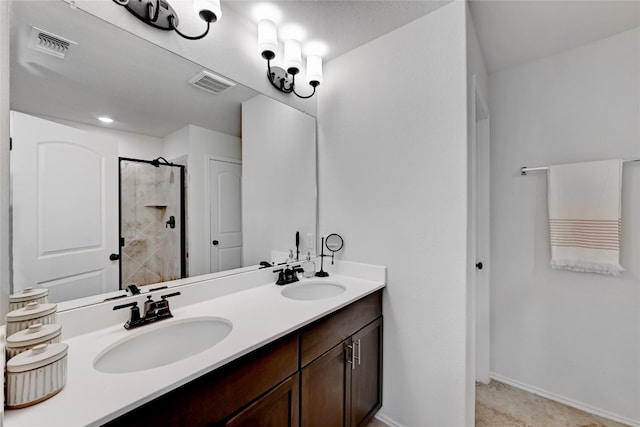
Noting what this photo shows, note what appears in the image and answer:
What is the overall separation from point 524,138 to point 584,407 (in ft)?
6.26

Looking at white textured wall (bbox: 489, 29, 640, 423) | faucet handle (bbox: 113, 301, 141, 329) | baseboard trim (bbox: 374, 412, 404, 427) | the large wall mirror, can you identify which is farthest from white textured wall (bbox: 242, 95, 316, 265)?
white textured wall (bbox: 489, 29, 640, 423)

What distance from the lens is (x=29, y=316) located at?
0.73 m

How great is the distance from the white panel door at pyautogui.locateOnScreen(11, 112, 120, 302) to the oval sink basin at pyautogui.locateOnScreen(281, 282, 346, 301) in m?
0.94

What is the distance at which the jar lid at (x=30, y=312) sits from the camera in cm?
71

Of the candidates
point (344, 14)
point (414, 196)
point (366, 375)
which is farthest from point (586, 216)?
point (344, 14)

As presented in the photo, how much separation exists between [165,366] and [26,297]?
18.7 inches

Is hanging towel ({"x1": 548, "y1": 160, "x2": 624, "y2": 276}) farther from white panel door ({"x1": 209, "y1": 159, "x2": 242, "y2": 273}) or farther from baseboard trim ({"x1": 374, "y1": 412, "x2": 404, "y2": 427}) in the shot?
white panel door ({"x1": 209, "y1": 159, "x2": 242, "y2": 273})

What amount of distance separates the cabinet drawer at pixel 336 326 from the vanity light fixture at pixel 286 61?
1.44 meters

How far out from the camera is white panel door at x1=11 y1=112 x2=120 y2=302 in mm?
869

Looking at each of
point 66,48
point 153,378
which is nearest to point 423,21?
point 66,48

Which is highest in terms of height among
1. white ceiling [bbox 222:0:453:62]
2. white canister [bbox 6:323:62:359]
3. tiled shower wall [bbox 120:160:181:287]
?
white ceiling [bbox 222:0:453:62]

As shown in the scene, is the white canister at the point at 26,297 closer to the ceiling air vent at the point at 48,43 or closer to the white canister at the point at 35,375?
the white canister at the point at 35,375

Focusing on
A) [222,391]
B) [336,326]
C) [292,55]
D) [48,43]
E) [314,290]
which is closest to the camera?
[222,391]

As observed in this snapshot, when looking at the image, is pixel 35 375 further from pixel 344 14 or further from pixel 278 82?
pixel 344 14
